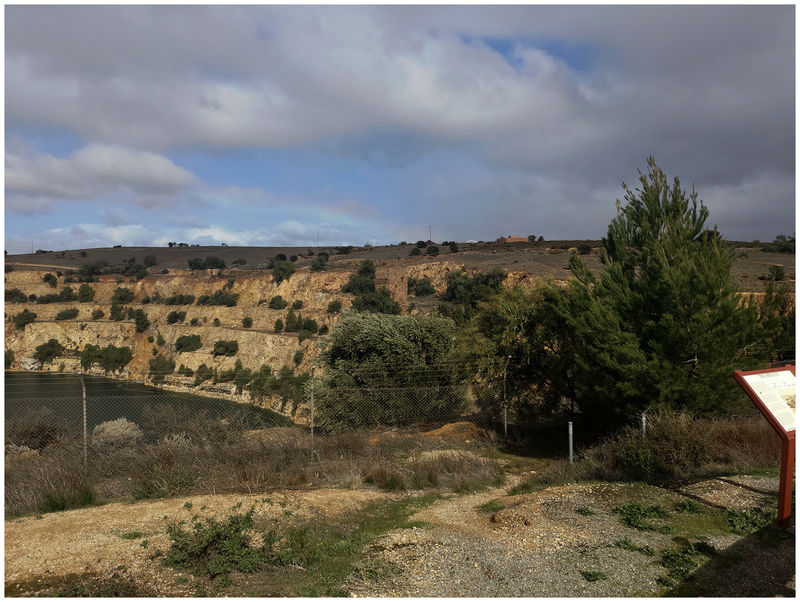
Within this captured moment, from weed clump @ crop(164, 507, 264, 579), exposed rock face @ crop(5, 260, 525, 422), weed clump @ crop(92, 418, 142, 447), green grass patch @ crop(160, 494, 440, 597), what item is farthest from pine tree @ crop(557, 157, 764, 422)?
exposed rock face @ crop(5, 260, 525, 422)

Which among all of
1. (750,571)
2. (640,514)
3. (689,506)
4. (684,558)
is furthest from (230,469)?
(750,571)

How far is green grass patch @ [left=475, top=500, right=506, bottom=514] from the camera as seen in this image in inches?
340

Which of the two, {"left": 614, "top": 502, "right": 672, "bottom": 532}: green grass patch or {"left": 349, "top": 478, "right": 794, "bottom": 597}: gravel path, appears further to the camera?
{"left": 614, "top": 502, "right": 672, "bottom": 532}: green grass patch

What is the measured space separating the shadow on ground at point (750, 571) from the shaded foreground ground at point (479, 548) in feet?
0.06

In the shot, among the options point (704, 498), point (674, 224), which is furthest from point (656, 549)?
point (674, 224)

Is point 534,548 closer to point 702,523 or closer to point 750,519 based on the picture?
point 702,523

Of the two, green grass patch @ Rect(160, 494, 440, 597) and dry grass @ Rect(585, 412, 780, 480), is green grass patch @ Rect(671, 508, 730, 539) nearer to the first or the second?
dry grass @ Rect(585, 412, 780, 480)

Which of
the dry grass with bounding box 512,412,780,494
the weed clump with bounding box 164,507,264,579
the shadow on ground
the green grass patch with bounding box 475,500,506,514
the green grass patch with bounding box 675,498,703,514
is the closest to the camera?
the shadow on ground

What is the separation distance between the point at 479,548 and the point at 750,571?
9.60ft

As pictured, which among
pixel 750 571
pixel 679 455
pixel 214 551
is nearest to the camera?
pixel 750 571

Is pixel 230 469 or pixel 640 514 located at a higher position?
pixel 640 514

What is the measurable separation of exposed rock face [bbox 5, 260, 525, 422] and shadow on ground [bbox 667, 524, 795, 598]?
36412mm

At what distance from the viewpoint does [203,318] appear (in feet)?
213

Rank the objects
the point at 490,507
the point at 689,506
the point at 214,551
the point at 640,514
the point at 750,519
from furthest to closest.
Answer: the point at 490,507 → the point at 689,506 → the point at 640,514 → the point at 750,519 → the point at 214,551
